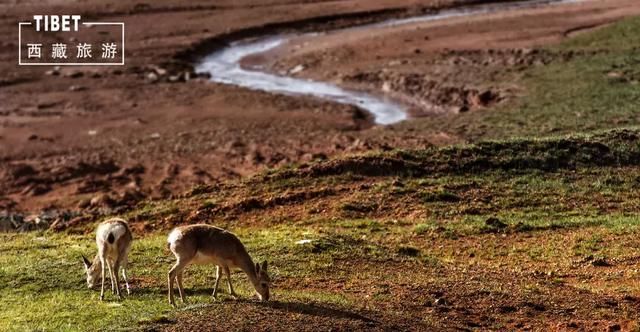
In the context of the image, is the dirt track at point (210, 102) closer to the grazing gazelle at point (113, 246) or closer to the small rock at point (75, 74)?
the small rock at point (75, 74)

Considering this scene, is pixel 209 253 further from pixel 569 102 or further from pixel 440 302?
pixel 569 102

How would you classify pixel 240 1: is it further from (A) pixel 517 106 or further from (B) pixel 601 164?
(B) pixel 601 164

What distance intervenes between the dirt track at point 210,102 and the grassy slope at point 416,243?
161 inches

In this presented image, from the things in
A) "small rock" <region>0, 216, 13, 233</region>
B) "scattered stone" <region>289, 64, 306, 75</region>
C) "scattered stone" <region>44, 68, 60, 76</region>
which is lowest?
"small rock" <region>0, 216, 13, 233</region>

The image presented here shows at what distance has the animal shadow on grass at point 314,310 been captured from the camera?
476 inches

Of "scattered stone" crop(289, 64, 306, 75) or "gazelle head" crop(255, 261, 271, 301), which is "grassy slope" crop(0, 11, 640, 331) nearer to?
"gazelle head" crop(255, 261, 271, 301)

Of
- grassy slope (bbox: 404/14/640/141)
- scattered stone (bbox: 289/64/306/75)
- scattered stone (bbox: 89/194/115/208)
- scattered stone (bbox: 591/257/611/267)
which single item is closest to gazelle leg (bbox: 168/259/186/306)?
scattered stone (bbox: 591/257/611/267)

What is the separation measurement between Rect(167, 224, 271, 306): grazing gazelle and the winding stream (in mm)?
22993

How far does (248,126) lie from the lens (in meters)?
34.5

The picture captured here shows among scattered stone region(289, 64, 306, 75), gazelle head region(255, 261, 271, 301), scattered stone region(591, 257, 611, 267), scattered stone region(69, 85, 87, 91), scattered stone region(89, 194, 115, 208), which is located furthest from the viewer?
scattered stone region(289, 64, 306, 75)

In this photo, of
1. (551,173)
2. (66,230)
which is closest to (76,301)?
(66,230)

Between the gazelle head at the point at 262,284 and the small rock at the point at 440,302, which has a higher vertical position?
the gazelle head at the point at 262,284

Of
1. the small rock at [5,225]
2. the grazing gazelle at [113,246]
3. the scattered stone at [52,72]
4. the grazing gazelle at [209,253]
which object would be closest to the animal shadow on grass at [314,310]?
the grazing gazelle at [209,253]

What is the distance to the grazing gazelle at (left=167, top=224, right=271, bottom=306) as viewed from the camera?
1235cm
